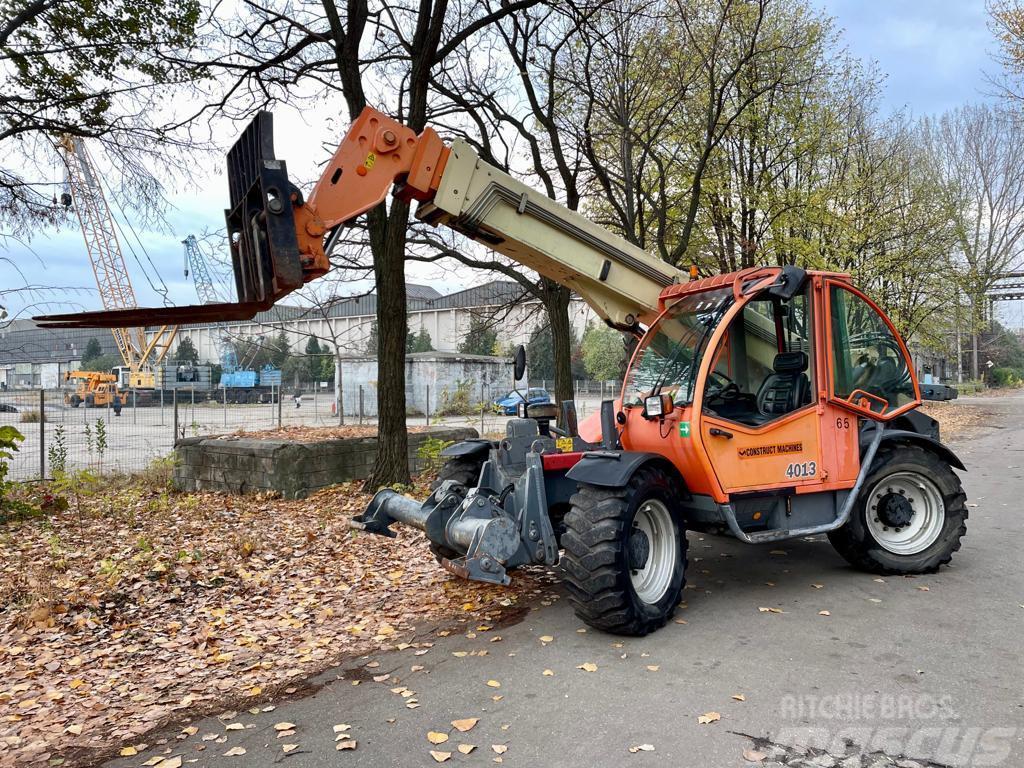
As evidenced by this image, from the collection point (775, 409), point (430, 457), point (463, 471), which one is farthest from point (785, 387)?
point (430, 457)

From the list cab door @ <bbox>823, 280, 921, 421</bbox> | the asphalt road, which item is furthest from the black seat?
the asphalt road

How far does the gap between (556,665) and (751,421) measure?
2.53m

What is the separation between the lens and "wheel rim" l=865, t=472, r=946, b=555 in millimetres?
6367

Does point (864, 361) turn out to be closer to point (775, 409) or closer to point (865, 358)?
point (865, 358)

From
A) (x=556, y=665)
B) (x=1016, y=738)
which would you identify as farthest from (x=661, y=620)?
(x=1016, y=738)

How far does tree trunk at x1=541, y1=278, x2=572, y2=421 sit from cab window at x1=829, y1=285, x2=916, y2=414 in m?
7.29

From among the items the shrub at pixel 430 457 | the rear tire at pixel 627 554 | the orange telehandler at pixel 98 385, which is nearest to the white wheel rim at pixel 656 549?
the rear tire at pixel 627 554

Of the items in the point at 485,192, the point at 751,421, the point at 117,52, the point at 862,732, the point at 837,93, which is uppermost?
the point at 837,93

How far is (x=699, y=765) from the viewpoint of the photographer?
3342 mm

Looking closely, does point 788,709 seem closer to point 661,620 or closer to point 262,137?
point 661,620

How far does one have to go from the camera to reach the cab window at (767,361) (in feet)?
19.6

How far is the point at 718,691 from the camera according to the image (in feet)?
13.5

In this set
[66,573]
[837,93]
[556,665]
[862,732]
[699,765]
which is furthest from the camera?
[837,93]

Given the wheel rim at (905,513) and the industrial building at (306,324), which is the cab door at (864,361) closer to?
the wheel rim at (905,513)
